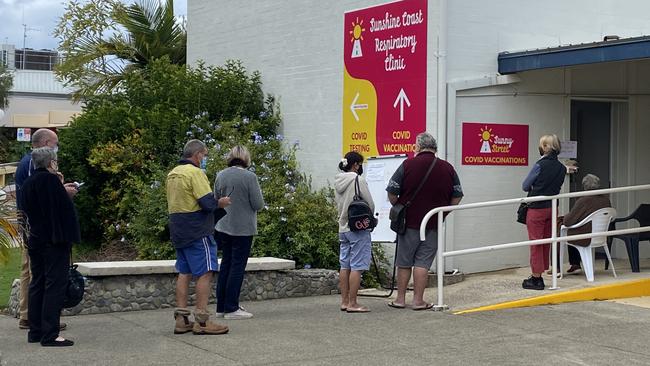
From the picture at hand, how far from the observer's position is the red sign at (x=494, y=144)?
1181 centimetres

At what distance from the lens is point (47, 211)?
786cm

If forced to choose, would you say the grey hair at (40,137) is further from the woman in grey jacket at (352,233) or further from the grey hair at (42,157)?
the woman in grey jacket at (352,233)

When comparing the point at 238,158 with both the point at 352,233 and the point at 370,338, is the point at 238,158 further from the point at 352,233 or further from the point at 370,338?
the point at 370,338

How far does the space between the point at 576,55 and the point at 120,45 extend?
12.2m

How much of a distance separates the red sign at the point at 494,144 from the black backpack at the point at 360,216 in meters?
2.78

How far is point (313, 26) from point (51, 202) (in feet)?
23.5

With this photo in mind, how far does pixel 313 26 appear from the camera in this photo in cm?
1418

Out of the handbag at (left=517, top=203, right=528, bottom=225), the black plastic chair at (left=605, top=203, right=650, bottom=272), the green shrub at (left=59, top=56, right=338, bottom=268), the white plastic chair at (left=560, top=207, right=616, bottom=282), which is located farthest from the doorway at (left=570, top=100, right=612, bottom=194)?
the green shrub at (left=59, top=56, right=338, bottom=268)

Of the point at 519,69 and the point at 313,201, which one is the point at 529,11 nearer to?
the point at 519,69

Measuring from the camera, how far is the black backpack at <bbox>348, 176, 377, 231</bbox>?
30.9 feet

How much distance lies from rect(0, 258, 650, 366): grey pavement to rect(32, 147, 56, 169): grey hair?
1.59m

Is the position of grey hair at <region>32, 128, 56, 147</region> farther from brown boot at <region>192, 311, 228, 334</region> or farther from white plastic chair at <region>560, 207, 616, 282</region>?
white plastic chair at <region>560, 207, 616, 282</region>

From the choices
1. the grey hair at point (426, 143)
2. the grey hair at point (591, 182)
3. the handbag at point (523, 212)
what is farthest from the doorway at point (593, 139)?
the grey hair at point (426, 143)

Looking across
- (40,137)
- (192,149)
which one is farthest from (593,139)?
(40,137)
